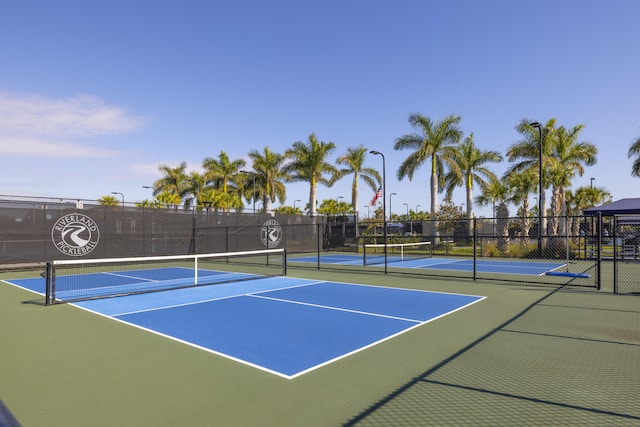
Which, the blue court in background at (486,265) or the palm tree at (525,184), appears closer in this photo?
the blue court in background at (486,265)

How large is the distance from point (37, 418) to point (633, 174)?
113 ft

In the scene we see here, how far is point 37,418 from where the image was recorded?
3.88 metres

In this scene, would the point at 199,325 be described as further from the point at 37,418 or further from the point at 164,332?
the point at 37,418

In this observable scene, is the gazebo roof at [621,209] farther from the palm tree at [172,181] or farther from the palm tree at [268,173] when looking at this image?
the palm tree at [172,181]

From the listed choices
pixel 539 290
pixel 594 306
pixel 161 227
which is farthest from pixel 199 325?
pixel 161 227

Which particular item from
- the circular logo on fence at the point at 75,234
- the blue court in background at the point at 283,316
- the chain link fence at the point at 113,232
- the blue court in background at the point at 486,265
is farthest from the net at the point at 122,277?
the blue court in background at the point at 486,265

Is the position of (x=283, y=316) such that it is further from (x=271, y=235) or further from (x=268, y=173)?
(x=268, y=173)

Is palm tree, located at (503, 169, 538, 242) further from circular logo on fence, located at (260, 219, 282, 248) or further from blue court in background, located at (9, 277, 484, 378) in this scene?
blue court in background, located at (9, 277, 484, 378)

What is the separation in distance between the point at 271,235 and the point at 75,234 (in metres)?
11.9

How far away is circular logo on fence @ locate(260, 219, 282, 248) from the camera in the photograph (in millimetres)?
26938

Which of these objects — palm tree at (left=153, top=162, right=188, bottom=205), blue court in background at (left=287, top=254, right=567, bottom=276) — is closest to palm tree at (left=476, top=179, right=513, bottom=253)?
blue court in background at (left=287, top=254, right=567, bottom=276)

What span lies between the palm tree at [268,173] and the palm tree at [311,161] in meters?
4.57

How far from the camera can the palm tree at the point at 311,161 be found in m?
38.8

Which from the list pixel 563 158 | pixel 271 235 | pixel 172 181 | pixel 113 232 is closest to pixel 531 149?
pixel 563 158
